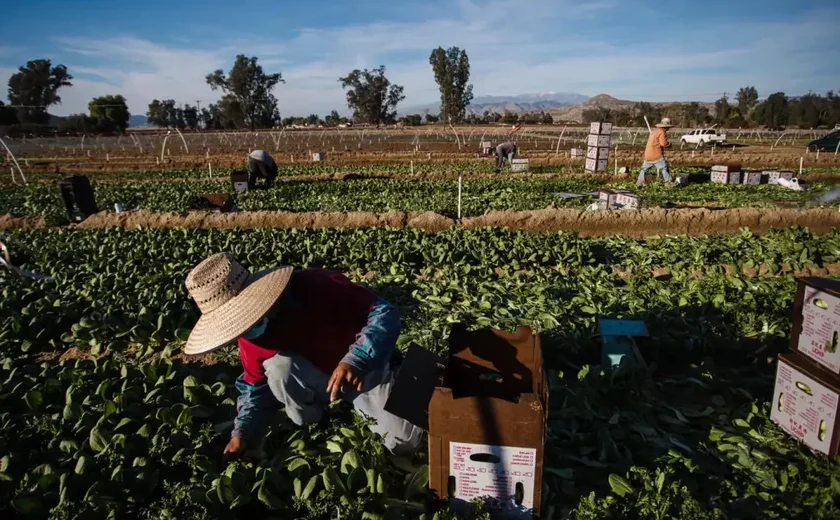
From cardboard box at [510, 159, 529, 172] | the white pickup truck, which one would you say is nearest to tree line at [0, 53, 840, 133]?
the white pickup truck

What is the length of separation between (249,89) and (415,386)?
88.6 m

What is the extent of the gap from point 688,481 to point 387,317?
1854mm

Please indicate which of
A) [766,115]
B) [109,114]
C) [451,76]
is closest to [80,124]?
[109,114]

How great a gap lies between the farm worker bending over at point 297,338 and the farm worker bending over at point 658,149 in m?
14.0

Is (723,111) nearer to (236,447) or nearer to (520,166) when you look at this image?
(520,166)

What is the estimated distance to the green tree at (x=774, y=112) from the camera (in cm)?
6003

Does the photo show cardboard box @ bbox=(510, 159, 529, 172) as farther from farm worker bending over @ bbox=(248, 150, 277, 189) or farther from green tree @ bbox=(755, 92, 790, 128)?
green tree @ bbox=(755, 92, 790, 128)

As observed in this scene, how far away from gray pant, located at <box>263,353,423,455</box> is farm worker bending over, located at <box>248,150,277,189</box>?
48.8ft

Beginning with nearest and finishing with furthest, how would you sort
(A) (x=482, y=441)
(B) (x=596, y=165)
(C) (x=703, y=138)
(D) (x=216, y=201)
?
(A) (x=482, y=441), (D) (x=216, y=201), (B) (x=596, y=165), (C) (x=703, y=138)

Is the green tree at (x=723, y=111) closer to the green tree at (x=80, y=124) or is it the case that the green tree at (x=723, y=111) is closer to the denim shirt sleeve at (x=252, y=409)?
the denim shirt sleeve at (x=252, y=409)

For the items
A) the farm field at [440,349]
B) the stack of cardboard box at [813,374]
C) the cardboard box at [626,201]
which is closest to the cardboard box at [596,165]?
the cardboard box at [626,201]

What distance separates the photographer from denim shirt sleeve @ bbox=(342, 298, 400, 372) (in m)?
2.66

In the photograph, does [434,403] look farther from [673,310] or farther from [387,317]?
[673,310]

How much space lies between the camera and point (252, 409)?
3.14 m
